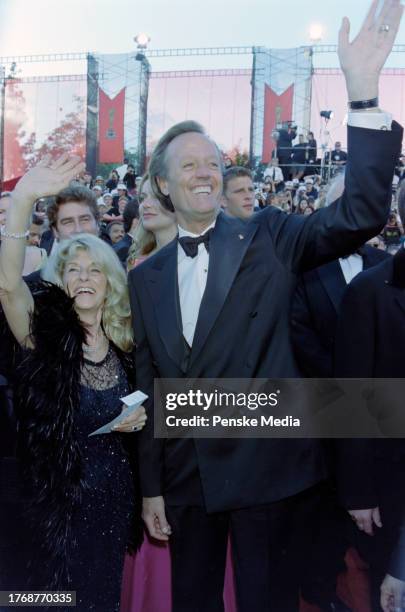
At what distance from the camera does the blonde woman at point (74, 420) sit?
1.83 metres

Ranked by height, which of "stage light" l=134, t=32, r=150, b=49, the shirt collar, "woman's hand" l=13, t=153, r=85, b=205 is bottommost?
the shirt collar

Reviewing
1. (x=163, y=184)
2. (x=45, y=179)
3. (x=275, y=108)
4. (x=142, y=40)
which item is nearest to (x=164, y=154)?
(x=163, y=184)

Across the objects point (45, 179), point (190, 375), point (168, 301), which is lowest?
point (190, 375)

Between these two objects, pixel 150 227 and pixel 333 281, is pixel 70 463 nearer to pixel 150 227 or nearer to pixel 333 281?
pixel 333 281

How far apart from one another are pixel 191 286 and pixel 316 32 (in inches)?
34.6

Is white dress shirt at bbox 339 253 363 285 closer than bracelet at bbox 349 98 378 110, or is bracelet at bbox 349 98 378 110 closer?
bracelet at bbox 349 98 378 110

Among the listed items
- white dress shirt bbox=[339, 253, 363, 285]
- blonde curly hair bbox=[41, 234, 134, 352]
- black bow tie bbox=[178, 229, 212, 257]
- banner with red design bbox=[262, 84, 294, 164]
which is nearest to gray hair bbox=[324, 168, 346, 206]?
white dress shirt bbox=[339, 253, 363, 285]

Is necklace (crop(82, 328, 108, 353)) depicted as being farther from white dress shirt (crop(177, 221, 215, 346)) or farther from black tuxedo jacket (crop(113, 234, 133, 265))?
black tuxedo jacket (crop(113, 234, 133, 265))

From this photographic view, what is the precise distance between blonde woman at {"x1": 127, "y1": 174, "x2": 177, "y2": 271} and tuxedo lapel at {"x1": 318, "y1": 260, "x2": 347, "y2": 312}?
0.84m

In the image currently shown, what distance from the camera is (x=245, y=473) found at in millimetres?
1696

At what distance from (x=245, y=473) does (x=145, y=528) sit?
18.6 inches

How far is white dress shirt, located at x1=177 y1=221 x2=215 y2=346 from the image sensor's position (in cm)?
176

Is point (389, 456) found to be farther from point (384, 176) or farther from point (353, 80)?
point (353, 80)

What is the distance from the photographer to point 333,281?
2.33m
